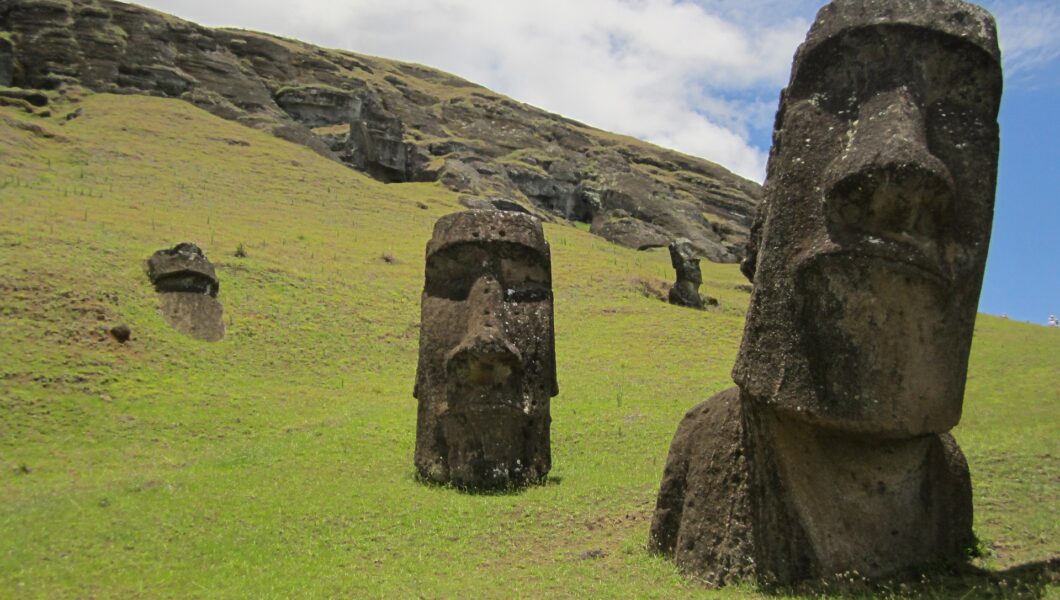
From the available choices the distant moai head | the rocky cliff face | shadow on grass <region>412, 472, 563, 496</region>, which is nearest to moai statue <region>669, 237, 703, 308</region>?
shadow on grass <region>412, 472, 563, 496</region>

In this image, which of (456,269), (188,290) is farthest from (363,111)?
(456,269)

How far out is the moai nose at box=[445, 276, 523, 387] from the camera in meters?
12.0

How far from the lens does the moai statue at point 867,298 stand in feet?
20.5

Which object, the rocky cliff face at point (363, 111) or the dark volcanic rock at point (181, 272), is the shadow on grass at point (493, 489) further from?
the rocky cliff face at point (363, 111)

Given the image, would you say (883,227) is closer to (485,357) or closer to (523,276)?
(485,357)

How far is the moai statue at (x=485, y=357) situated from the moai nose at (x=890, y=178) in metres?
6.40

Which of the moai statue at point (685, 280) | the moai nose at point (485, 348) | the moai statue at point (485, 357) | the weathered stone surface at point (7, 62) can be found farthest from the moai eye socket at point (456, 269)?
the weathered stone surface at point (7, 62)

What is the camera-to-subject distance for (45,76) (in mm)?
60219

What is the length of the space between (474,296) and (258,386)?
9.32m

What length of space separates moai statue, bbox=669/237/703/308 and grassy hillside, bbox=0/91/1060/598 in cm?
179

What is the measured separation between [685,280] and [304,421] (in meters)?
20.0

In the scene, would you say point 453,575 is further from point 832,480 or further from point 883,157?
point 883,157

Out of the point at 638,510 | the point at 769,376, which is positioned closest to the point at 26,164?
the point at 638,510

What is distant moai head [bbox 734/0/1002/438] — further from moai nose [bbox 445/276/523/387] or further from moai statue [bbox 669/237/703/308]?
moai statue [bbox 669/237/703/308]
